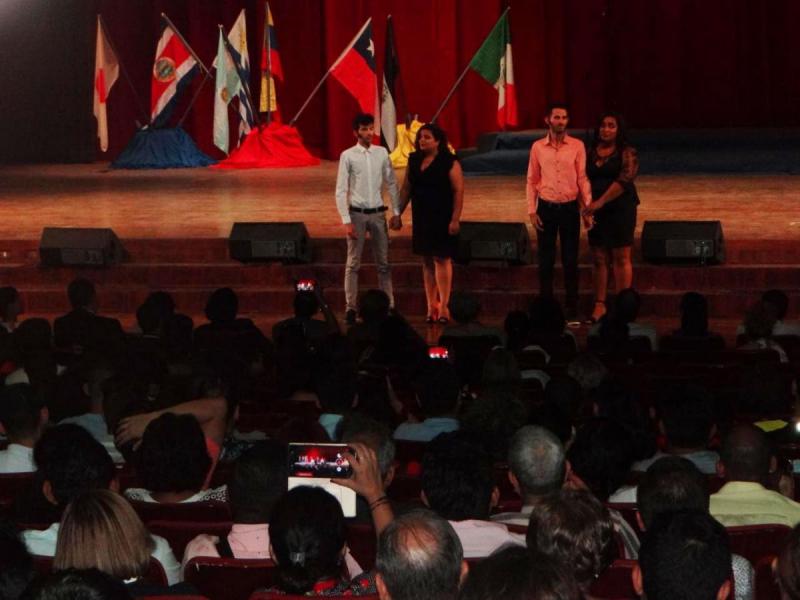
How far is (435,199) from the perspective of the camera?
9039 mm

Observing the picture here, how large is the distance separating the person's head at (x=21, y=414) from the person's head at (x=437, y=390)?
4.69ft

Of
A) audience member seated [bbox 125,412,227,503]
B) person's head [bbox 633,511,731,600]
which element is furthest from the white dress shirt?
person's head [bbox 633,511,731,600]

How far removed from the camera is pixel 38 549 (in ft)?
13.7

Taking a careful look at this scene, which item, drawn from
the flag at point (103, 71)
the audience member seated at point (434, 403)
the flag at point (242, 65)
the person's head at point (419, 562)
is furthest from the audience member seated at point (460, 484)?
the flag at point (103, 71)

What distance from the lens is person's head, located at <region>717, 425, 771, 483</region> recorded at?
14.7 feet

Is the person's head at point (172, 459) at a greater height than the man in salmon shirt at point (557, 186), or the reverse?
the man in salmon shirt at point (557, 186)

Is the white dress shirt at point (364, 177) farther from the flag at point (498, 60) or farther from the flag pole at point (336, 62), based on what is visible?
the flag at point (498, 60)

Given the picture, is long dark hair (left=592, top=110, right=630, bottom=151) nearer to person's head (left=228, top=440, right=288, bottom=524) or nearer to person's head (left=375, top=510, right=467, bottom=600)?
person's head (left=228, top=440, right=288, bottom=524)

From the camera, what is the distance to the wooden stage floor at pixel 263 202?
37.7 feet

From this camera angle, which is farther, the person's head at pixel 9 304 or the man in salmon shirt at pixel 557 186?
the man in salmon shirt at pixel 557 186

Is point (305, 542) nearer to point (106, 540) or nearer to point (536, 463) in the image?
point (106, 540)

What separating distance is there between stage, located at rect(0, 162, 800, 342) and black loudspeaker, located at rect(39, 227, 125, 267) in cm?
13

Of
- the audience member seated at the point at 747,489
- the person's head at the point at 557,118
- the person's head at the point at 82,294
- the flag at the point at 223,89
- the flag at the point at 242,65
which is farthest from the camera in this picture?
the flag at the point at 242,65

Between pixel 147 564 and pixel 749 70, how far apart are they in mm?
16047
